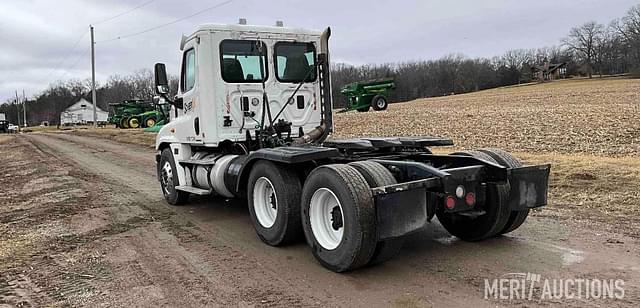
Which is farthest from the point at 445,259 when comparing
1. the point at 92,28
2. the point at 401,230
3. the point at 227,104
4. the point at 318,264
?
the point at 92,28

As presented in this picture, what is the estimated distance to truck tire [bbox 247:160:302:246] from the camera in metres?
5.51

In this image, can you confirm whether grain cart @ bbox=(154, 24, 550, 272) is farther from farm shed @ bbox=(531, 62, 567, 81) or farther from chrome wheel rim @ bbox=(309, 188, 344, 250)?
farm shed @ bbox=(531, 62, 567, 81)

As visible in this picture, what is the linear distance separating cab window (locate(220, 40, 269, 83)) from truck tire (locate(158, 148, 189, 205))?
2081mm

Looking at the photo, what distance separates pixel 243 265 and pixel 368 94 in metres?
30.4

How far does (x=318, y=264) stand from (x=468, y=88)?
92.0 meters

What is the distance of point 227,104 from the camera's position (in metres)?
7.36

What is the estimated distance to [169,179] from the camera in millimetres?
8766

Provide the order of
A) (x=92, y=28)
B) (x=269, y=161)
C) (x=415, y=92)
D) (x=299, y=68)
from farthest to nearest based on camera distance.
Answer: (x=415, y=92)
(x=92, y=28)
(x=299, y=68)
(x=269, y=161)

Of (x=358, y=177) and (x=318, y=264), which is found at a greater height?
(x=358, y=177)

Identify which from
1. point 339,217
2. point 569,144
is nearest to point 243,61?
point 339,217

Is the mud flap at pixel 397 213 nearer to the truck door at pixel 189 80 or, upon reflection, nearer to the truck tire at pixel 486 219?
the truck tire at pixel 486 219

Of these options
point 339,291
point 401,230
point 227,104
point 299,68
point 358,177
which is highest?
point 299,68

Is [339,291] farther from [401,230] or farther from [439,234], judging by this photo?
[439,234]

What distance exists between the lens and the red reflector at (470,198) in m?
4.84
